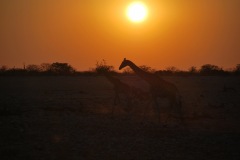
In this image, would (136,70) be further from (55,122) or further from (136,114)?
(55,122)

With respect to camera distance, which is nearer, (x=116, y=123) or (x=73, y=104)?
(x=116, y=123)

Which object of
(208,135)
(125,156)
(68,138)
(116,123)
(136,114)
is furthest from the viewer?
(136,114)

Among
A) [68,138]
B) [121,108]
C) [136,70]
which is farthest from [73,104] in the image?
[68,138]

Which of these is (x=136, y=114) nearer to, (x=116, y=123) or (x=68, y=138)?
(x=116, y=123)

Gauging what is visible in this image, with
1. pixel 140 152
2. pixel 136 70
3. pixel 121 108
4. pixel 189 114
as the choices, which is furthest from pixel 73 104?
pixel 140 152

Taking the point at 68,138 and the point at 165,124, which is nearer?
the point at 68,138

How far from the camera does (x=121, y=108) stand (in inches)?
739

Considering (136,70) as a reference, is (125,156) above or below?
below

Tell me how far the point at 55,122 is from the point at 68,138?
8.06 feet

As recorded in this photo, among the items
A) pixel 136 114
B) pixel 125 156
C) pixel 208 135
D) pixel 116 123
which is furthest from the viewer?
pixel 136 114

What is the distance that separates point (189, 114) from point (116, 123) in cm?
338

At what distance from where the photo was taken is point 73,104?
19.8 m

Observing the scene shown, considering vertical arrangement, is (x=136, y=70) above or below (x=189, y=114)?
above

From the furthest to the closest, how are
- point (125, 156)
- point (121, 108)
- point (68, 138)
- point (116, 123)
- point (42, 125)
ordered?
point (121, 108) → point (116, 123) → point (42, 125) → point (68, 138) → point (125, 156)
